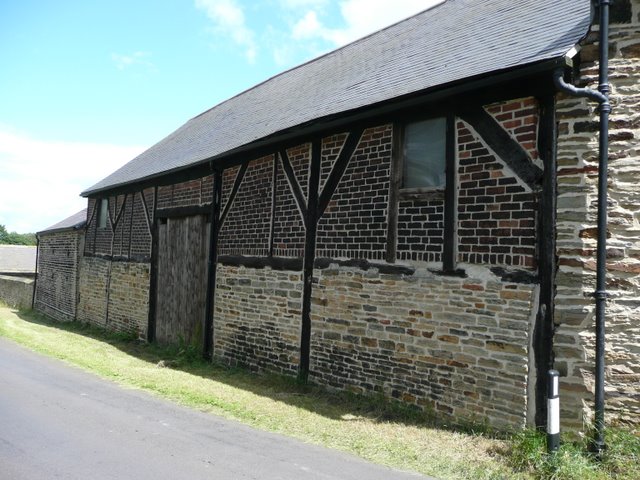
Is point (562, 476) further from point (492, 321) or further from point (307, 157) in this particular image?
point (307, 157)

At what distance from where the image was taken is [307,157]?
28.1ft

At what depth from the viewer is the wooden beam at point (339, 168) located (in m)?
7.70

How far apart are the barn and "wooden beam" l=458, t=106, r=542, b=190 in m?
0.02

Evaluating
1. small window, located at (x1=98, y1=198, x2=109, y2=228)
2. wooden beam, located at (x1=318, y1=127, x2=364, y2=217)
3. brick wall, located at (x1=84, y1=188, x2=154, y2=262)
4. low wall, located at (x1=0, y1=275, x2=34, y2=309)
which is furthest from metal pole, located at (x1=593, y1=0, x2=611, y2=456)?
low wall, located at (x1=0, y1=275, x2=34, y2=309)

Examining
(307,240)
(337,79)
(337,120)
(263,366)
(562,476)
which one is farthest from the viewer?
(337,79)

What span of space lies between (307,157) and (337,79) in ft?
9.36

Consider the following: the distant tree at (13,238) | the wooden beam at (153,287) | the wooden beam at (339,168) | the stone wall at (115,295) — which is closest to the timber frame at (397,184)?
the wooden beam at (339,168)

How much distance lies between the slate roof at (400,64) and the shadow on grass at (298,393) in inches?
153

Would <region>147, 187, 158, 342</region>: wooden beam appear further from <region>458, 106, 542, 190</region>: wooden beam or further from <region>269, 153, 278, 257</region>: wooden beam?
<region>458, 106, 542, 190</region>: wooden beam

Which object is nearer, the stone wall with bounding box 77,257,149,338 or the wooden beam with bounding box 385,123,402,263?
the wooden beam with bounding box 385,123,402,263

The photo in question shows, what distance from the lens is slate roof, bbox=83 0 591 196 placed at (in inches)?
243

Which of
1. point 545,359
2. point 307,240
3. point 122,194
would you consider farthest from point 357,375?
point 122,194

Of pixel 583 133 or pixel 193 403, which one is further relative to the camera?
pixel 193 403

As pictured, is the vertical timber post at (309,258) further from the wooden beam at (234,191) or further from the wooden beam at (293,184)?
the wooden beam at (234,191)
